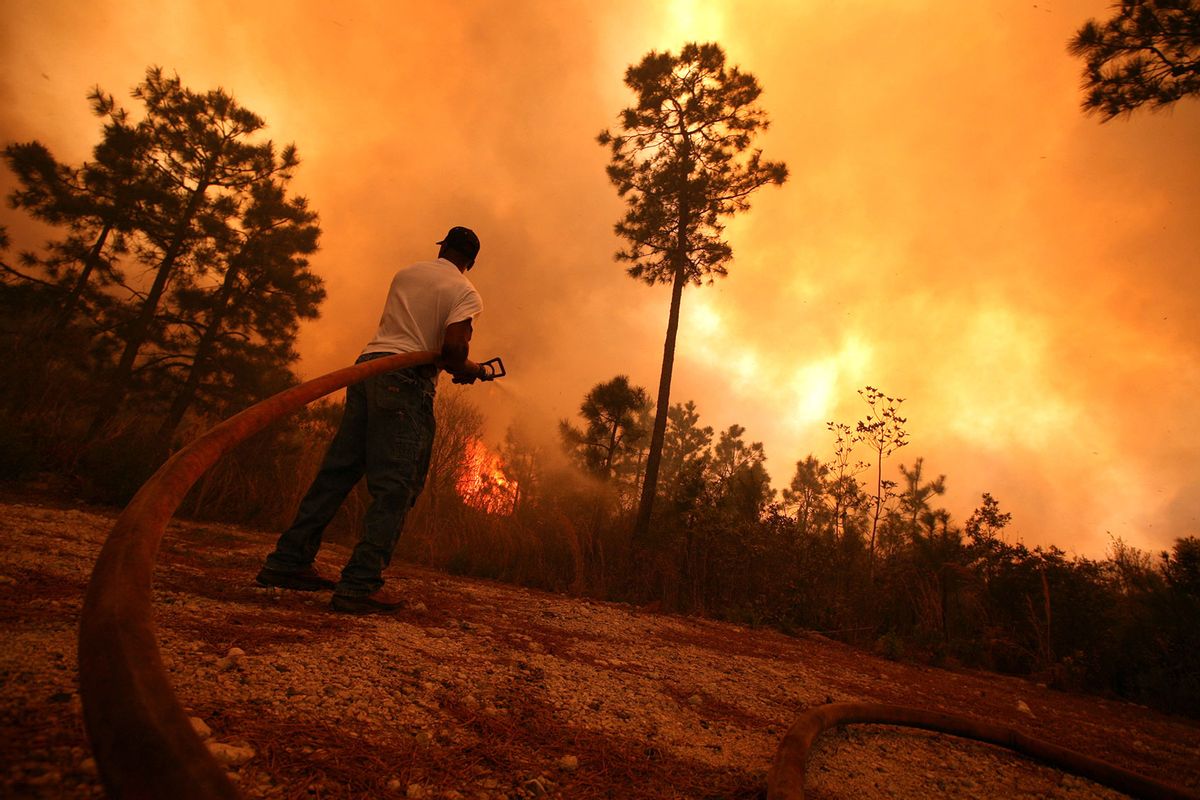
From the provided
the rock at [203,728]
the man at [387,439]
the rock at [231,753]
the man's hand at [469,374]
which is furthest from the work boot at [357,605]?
the rock at [231,753]

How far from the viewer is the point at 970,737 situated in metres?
2.41

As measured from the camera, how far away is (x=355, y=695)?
5.24 ft

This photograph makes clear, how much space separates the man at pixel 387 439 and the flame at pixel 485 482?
208 inches

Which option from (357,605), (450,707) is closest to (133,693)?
(450,707)

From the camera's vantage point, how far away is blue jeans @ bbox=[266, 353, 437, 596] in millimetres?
2775

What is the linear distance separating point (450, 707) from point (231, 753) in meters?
0.71

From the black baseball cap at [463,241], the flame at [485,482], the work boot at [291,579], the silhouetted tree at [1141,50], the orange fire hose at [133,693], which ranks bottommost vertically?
the work boot at [291,579]

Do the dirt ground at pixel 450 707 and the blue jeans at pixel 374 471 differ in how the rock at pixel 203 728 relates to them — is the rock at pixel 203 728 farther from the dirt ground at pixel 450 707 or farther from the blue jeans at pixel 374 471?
the blue jeans at pixel 374 471

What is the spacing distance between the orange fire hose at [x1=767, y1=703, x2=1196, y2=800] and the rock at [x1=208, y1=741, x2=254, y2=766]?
4.73ft

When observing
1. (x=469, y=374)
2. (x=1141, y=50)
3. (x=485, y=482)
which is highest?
(x=1141, y=50)

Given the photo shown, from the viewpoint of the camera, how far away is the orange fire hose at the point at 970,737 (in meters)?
1.83

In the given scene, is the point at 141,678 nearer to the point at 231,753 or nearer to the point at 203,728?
the point at 231,753

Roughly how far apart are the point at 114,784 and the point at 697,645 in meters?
4.16

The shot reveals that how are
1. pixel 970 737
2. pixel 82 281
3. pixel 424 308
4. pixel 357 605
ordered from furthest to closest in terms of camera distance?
pixel 82 281 < pixel 424 308 < pixel 357 605 < pixel 970 737
